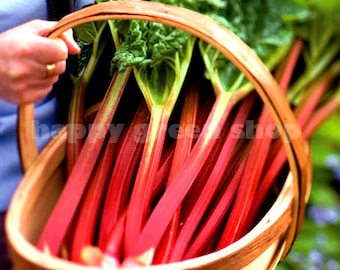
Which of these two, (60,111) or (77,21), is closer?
(77,21)

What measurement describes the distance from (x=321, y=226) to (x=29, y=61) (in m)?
0.70

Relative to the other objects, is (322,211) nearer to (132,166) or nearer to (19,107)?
(132,166)

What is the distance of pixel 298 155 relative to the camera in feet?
2.18

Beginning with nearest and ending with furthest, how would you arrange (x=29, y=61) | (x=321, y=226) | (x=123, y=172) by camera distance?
(x=29, y=61)
(x=123, y=172)
(x=321, y=226)

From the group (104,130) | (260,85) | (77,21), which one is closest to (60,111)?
(104,130)

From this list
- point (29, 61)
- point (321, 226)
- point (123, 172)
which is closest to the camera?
point (29, 61)

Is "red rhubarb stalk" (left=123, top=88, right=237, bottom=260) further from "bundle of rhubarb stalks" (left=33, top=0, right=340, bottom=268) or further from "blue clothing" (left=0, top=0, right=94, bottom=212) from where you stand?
"blue clothing" (left=0, top=0, right=94, bottom=212)

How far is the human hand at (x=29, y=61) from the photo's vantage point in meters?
0.68

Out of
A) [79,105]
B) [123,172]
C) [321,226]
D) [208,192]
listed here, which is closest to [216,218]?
[208,192]

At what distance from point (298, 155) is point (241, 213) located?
156 mm

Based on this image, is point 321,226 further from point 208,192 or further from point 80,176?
point 80,176

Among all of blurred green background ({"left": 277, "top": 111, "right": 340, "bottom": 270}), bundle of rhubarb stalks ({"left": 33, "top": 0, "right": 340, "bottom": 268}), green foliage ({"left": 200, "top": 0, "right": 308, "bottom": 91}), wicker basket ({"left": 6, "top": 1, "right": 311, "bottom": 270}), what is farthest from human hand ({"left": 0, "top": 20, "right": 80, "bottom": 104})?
blurred green background ({"left": 277, "top": 111, "right": 340, "bottom": 270})

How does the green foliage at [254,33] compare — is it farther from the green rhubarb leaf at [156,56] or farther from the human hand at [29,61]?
the human hand at [29,61]

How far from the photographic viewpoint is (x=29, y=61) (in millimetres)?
690
